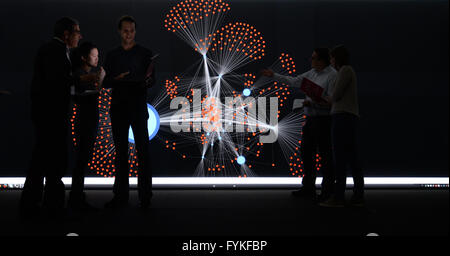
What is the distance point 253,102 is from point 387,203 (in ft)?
6.09

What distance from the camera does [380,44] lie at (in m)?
4.70

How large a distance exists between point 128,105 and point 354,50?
2.93 m

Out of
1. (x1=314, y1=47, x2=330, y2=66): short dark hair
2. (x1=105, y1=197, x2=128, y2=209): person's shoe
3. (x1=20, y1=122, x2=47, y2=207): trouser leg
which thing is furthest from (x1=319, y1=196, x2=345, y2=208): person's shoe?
(x1=20, y1=122, x2=47, y2=207): trouser leg

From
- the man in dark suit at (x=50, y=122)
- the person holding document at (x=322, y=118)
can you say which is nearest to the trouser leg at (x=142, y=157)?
the man in dark suit at (x=50, y=122)

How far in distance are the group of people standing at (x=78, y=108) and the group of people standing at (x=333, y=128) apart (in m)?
1.29

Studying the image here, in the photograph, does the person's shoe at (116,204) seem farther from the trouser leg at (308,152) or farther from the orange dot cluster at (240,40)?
the orange dot cluster at (240,40)

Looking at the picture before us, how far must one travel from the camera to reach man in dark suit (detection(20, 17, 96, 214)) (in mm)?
2668

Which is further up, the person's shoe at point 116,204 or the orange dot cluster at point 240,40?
the orange dot cluster at point 240,40

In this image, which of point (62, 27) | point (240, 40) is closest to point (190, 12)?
point (240, 40)

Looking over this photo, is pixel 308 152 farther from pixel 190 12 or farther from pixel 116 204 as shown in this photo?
pixel 190 12

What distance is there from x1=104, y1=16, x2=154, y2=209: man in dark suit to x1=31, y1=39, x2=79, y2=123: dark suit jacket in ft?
1.67

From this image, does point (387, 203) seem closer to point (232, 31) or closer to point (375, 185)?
point (375, 185)

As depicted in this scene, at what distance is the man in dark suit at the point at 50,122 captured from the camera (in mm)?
2668

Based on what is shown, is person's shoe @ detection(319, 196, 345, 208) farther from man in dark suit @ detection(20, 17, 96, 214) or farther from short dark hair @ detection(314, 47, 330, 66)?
man in dark suit @ detection(20, 17, 96, 214)
